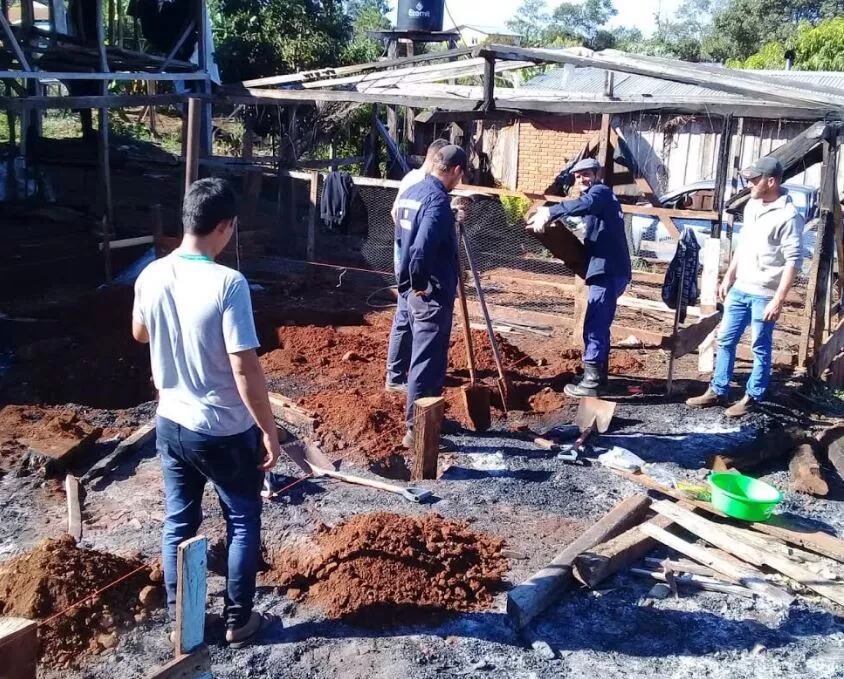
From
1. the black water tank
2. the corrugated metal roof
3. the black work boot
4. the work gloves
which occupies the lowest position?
the black work boot

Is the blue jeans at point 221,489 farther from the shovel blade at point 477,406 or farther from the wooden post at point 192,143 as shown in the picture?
the wooden post at point 192,143

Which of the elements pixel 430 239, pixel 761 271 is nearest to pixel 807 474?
pixel 761 271

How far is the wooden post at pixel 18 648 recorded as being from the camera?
2.77 meters

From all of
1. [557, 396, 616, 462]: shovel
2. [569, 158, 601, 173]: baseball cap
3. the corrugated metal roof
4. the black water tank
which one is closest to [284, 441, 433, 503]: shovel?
[557, 396, 616, 462]: shovel

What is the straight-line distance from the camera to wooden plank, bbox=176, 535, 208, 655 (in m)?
3.08

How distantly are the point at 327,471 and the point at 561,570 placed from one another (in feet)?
5.94

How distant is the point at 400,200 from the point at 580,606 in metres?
3.27

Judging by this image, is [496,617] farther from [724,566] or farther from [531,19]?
[531,19]

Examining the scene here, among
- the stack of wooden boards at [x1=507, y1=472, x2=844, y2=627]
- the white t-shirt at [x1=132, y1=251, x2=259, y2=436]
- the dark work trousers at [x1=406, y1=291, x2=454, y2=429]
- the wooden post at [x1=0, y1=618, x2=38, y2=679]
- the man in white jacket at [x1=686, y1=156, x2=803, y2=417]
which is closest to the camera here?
the wooden post at [x1=0, y1=618, x2=38, y2=679]

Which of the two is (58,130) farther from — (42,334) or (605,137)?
(605,137)

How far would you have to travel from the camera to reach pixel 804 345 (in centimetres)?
806

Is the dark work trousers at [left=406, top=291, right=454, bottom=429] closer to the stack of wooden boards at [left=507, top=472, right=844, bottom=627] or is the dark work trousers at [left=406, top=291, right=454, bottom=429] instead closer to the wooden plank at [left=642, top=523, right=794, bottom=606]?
the stack of wooden boards at [left=507, top=472, right=844, bottom=627]

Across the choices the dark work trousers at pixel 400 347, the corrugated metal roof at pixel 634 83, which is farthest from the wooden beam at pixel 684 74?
the corrugated metal roof at pixel 634 83

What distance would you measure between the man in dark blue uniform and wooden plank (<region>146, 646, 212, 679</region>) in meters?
3.04
